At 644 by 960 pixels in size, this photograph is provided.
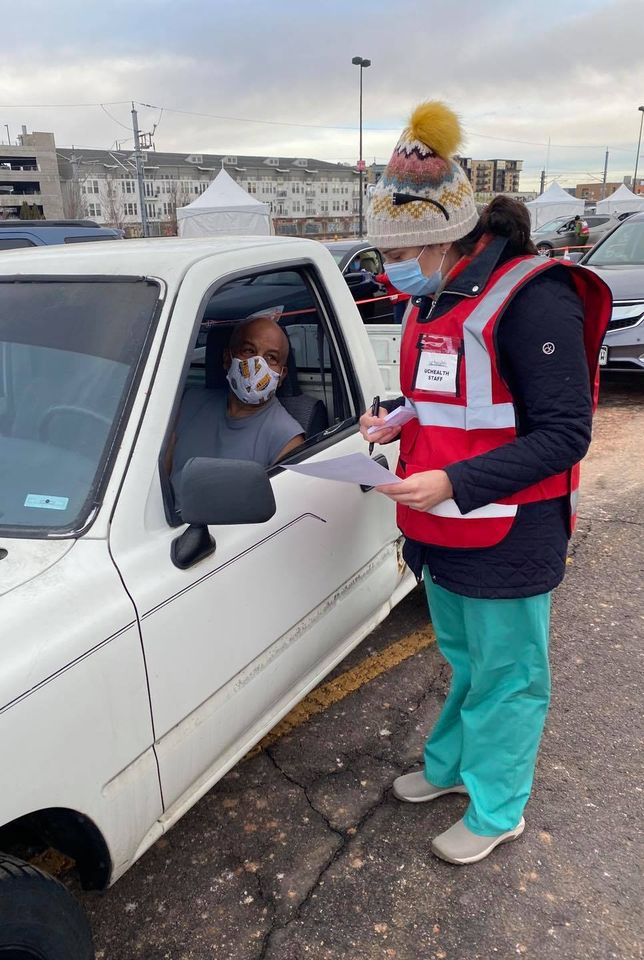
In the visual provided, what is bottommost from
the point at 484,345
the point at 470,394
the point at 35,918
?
the point at 35,918

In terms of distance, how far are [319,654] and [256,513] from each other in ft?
3.23

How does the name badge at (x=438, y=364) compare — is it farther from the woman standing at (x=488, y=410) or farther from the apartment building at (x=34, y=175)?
the apartment building at (x=34, y=175)

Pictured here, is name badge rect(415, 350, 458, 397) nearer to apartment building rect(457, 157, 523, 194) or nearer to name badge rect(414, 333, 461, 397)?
name badge rect(414, 333, 461, 397)

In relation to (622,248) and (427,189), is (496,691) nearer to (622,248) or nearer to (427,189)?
(427,189)

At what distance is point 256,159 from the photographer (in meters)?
104

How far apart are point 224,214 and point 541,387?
2519 cm

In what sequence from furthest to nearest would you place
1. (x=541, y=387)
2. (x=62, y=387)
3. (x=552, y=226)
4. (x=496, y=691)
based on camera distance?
(x=552, y=226) < (x=496, y=691) < (x=62, y=387) < (x=541, y=387)

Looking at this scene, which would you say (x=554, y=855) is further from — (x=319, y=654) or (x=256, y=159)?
(x=256, y=159)

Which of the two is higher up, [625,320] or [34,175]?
[34,175]

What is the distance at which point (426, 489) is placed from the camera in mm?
1910

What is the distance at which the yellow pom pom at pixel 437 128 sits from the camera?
1.92 metres

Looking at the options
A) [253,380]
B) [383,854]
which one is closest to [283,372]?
[253,380]

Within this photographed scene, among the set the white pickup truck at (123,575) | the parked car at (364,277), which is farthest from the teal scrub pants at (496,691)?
the parked car at (364,277)

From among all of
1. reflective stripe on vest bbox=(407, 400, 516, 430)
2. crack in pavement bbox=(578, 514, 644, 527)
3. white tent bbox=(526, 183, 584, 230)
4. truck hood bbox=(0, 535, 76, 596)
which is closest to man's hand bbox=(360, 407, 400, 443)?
reflective stripe on vest bbox=(407, 400, 516, 430)
